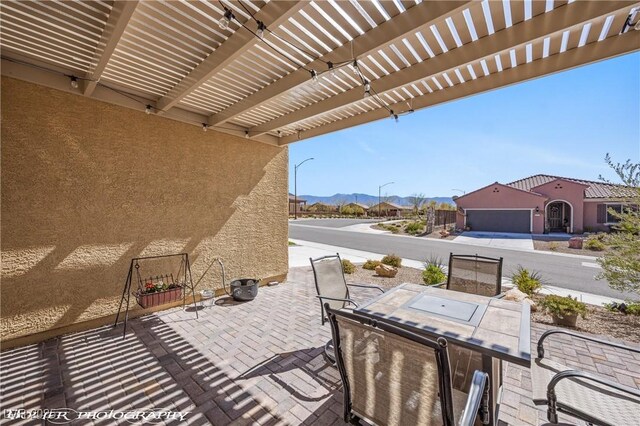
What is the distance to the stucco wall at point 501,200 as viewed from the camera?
65.1 ft

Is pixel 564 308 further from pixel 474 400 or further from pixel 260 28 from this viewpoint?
pixel 260 28

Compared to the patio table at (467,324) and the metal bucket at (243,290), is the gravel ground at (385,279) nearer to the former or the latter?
the metal bucket at (243,290)

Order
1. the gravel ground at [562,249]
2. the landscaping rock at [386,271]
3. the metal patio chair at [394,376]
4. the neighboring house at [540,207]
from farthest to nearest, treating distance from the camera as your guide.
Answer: the neighboring house at [540,207] < the gravel ground at [562,249] < the landscaping rock at [386,271] < the metal patio chair at [394,376]

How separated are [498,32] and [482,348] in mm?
2906

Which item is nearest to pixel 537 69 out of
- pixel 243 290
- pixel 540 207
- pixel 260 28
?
pixel 260 28

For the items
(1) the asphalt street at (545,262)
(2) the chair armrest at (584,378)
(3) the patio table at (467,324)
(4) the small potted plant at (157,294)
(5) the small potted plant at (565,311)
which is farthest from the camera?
(1) the asphalt street at (545,262)

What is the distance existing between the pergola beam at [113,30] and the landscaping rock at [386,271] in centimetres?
720

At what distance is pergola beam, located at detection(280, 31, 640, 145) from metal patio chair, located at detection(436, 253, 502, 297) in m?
2.21

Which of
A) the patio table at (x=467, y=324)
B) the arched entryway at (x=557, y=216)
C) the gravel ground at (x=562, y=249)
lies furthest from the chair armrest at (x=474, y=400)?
the arched entryway at (x=557, y=216)

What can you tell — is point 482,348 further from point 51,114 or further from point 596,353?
point 51,114

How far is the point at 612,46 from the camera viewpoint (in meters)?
2.62

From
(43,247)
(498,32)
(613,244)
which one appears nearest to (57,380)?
(43,247)

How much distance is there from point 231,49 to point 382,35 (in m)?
1.56

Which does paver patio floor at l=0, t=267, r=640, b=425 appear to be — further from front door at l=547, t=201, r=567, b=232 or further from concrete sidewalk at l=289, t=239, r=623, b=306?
front door at l=547, t=201, r=567, b=232
